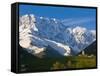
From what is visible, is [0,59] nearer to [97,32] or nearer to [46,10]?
[46,10]

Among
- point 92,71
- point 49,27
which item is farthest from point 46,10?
point 92,71

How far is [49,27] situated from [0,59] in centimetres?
46

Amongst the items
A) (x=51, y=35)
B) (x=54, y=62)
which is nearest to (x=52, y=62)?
(x=54, y=62)

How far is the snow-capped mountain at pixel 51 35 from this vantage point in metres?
2.40

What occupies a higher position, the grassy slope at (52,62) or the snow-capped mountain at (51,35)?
the snow-capped mountain at (51,35)

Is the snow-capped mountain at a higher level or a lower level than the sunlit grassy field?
higher

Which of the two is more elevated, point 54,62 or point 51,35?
point 51,35

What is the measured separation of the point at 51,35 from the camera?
8.18ft

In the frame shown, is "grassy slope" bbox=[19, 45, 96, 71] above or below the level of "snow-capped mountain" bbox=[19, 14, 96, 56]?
below

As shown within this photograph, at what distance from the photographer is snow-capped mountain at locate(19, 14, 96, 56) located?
240 cm

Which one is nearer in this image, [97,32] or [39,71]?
[39,71]

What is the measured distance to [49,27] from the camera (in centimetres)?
248

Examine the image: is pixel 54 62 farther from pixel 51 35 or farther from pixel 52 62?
pixel 51 35

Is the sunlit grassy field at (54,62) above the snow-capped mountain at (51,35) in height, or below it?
below
